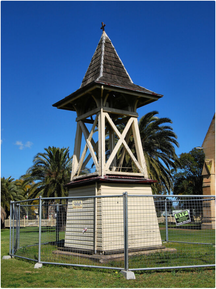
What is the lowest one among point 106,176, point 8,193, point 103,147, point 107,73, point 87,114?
point 8,193

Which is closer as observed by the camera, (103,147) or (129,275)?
(129,275)

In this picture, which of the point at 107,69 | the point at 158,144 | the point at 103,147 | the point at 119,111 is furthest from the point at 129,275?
the point at 158,144

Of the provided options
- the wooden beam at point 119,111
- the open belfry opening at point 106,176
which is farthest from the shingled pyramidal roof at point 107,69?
the wooden beam at point 119,111

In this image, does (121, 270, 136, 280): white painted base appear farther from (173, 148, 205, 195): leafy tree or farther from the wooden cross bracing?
(173, 148, 205, 195): leafy tree

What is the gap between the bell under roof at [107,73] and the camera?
1132cm

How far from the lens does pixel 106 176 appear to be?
10422mm

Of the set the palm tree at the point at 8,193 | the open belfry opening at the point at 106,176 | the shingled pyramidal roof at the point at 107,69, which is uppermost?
the shingled pyramidal roof at the point at 107,69

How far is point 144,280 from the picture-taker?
704 centimetres

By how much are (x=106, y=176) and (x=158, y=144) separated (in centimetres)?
1515

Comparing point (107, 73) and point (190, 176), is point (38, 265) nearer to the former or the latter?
point (107, 73)

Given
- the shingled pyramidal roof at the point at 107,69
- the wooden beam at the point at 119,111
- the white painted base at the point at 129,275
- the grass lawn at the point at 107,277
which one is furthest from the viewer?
the shingled pyramidal roof at the point at 107,69

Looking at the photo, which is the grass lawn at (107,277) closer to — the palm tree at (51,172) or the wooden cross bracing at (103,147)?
the wooden cross bracing at (103,147)

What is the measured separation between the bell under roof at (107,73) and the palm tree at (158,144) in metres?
12.1

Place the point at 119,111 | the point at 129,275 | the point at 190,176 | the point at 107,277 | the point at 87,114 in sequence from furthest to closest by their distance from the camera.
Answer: the point at 190,176, the point at 87,114, the point at 119,111, the point at 107,277, the point at 129,275
